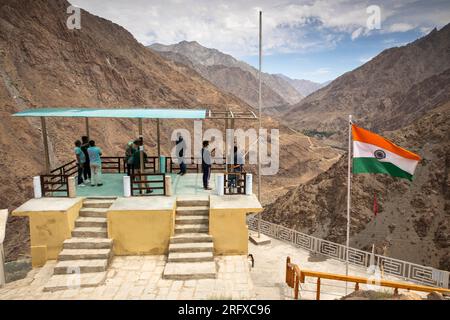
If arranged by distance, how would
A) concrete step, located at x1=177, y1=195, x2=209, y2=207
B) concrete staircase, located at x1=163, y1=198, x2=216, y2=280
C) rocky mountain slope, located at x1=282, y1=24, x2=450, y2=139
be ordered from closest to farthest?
concrete staircase, located at x1=163, y1=198, x2=216, y2=280 < concrete step, located at x1=177, y1=195, x2=209, y2=207 < rocky mountain slope, located at x1=282, y1=24, x2=450, y2=139

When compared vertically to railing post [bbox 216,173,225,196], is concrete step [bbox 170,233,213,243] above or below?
below

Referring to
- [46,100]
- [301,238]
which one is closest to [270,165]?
[46,100]

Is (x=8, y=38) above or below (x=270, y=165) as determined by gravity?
above

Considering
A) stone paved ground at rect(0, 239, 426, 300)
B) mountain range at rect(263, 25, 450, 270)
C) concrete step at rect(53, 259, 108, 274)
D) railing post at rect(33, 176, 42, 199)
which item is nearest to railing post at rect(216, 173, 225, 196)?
stone paved ground at rect(0, 239, 426, 300)

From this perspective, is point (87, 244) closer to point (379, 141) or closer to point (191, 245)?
point (191, 245)

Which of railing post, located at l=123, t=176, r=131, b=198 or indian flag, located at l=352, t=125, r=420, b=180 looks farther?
railing post, located at l=123, t=176, r=131, b=198

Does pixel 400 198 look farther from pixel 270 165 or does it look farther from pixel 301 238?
pixel 270 165

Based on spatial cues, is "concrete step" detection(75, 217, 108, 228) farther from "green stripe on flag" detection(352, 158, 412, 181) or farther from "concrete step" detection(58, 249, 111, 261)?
"green stripe on flag" detection(352, 158, 412, 181)
